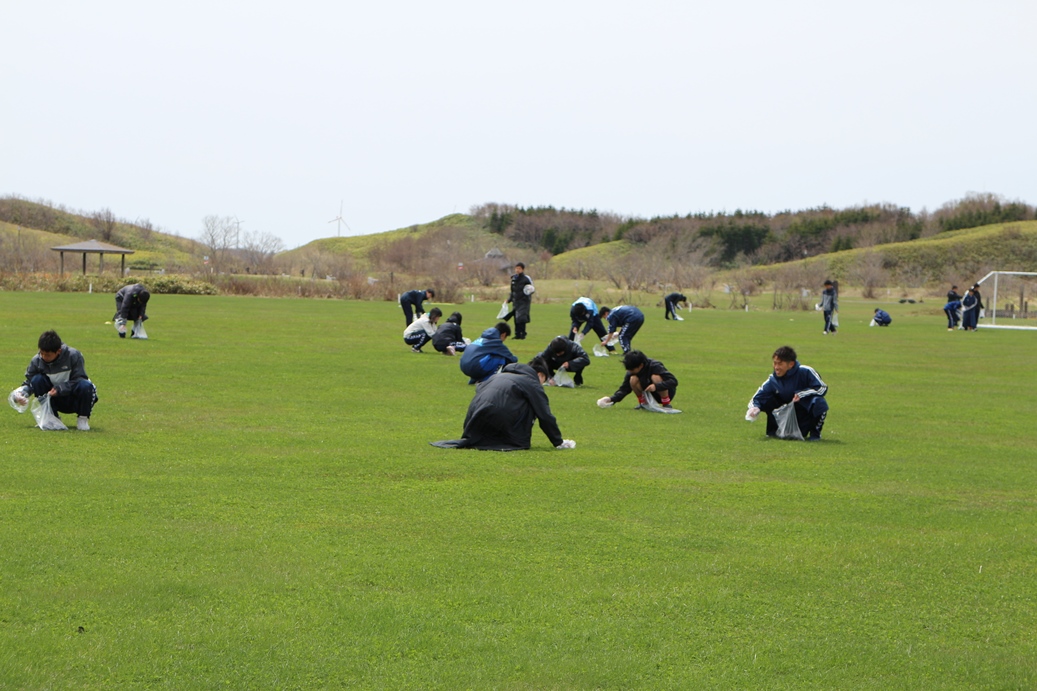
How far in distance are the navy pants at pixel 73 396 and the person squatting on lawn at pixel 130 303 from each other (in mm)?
12150

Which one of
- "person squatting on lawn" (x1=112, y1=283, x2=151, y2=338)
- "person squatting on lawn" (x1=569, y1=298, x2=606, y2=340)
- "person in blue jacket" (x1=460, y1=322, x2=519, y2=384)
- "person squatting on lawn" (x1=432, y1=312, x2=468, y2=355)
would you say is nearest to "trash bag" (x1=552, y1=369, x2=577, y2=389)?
"person in blue jacket" (x1=460, y1=322, x2=519, y2=384)

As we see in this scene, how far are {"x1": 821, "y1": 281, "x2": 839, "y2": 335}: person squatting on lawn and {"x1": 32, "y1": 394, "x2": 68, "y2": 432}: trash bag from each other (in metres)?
25.6

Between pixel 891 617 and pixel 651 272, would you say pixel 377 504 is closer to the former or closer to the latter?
pixel 891 617

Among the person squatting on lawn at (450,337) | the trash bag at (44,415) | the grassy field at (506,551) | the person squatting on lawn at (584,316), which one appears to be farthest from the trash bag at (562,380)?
the trash bag at (44,415)

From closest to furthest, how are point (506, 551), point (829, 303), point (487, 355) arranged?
1. point (506, 551)
2. point (487, 355)
3. point (829, 303)

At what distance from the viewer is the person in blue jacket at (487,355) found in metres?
16.0

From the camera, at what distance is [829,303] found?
3353cm

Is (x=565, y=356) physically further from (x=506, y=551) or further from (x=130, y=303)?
(x=130, y=303)

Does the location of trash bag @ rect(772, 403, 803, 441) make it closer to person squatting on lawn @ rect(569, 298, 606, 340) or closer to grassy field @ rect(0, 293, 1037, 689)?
grassy field @ rect(0, 293, 1037, 689)

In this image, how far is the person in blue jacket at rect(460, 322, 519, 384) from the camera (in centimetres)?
1603

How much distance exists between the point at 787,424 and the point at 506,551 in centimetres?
588

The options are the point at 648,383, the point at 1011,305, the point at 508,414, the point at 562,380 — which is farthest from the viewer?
the point at 1011,305

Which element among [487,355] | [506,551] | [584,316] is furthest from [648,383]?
[584,316]

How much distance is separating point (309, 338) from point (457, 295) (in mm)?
30662
